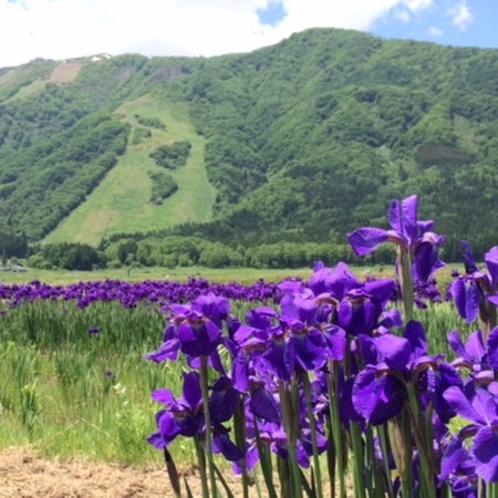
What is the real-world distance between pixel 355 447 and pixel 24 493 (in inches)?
76.6

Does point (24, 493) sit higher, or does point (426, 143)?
point (426, 143)

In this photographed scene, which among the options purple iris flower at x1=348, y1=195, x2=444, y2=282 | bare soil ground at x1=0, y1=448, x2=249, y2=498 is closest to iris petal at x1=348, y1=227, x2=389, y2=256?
purple iris flower at x1=348, y1=195, x2=444, y2=282

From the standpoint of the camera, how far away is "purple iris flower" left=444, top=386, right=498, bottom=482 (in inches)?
53.7

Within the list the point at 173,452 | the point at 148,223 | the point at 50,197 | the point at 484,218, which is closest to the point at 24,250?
the point at 148,223

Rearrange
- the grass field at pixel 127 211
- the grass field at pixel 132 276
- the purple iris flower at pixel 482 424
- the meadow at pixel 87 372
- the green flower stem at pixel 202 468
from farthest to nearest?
the grass field at pixel 127 211
the grass field at pixel 132 276
the meadow at pixel 87 372
the green flower stem at pixel 202 468
the purple iris flower at pixel 482 424

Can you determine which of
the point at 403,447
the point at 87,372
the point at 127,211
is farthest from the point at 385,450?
the point at 127,211

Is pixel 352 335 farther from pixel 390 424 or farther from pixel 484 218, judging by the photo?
pixel 484 218

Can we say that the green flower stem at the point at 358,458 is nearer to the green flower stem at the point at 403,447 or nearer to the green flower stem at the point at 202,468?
the green flower stem at the point at 403,447

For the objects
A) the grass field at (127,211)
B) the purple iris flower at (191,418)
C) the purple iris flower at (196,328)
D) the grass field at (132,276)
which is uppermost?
the grass field at (127,211)

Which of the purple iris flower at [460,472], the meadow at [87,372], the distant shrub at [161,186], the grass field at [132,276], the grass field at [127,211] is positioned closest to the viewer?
the purple iris flower at [460,472]

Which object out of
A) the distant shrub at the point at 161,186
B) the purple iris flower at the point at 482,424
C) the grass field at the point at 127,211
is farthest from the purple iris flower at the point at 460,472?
the distant shrub at the point at 161,186

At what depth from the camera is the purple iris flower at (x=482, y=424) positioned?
4.47ft

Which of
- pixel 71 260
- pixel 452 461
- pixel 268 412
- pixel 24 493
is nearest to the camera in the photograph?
pixel 452 461

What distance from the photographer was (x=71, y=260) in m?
110
